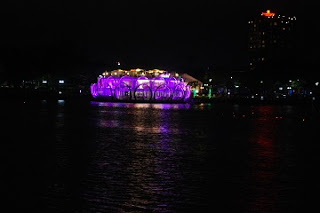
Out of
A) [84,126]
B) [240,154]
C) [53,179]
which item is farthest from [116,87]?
[53,179]

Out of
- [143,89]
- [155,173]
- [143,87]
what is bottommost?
[155,173]

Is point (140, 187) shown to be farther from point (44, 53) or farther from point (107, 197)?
point (44, 53)

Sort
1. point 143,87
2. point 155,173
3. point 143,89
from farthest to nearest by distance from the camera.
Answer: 1. point 143,89
2. point 143,87
3. point 155,173

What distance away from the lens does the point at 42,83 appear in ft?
417

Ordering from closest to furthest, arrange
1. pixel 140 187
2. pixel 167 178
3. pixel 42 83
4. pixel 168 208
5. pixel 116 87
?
pixel 168 208
pixel 140 187
pixel 167 178
pixel 116 87
pixel 42 83

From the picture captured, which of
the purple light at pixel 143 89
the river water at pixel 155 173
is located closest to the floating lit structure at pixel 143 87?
the purple light at pixel 143 89

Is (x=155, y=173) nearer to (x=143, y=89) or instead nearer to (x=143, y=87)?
(x=143, y=87)

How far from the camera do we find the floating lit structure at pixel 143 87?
292 feet

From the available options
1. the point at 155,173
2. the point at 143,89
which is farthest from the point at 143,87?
the point at 155,173

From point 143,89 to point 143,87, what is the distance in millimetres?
631

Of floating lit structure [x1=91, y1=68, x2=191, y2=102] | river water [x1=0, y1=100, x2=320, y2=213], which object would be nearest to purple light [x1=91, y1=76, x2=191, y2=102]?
floating lit structure [x1=91, y1=68, x2=191, y2=102]

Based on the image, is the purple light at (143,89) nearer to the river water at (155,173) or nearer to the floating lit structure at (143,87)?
the floating lit structure at (143,87)

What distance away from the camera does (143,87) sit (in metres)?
88.9

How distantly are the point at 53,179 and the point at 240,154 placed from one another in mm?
7906
